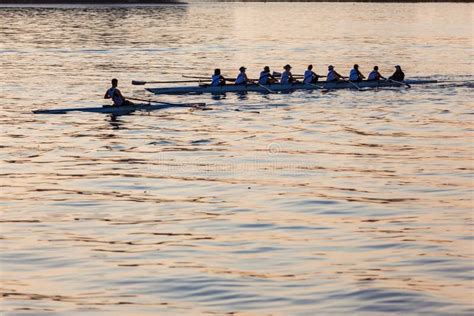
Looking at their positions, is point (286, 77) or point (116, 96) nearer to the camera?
point (116, 96)

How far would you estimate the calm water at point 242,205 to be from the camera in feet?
63.0

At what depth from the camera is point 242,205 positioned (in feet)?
87.0

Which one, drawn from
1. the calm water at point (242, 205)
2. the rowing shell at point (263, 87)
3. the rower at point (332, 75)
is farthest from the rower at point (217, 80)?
the rower at point (332, 75)

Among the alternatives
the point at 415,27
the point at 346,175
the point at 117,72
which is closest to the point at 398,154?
the point at 346,175

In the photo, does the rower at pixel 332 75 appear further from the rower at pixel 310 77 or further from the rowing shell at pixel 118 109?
the rowing shell at pixel 118 109

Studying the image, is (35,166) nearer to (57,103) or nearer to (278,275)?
(278,275)

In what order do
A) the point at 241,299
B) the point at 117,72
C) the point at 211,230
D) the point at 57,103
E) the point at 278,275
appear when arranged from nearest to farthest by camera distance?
the point at 241,299 → the point at 278,275 → the point at 211,230 → the point at 57,103 → the point at 117,72

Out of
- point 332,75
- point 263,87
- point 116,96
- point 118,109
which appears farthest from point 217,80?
point 116,96

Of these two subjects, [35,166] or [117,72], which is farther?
[117,72]

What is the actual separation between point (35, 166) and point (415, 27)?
407 feet

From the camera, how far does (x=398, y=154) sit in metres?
34.5

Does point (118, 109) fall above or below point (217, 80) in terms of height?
below

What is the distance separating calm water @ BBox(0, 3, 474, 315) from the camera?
63.0ft

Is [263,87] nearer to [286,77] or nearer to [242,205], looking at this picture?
[286,77]
